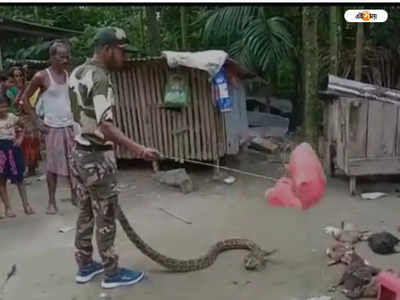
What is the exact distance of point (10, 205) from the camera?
235 inches

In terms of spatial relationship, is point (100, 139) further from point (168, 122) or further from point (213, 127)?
point (168, 122)

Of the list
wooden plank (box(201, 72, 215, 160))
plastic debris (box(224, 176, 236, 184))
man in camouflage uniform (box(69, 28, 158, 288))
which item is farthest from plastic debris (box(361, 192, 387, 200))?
man in camouflage uniform (box(69, 28, 158, 288))

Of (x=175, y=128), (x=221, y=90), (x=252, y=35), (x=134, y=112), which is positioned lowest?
(x=175, y=128)

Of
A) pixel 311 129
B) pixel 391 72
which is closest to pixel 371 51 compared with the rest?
pixel 391 72

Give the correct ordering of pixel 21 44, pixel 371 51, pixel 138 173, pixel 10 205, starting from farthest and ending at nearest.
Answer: pixel 21 44, pixel 371 51, pixel 138 173, pixel 10 205

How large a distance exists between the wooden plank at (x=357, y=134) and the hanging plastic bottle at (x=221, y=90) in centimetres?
160

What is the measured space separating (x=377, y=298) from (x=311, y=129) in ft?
12.4

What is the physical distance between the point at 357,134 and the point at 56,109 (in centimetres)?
314

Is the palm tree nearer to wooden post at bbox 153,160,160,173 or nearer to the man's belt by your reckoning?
wooden post at bbox 153,160,160,173

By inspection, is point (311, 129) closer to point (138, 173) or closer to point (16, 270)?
point (138, 173)

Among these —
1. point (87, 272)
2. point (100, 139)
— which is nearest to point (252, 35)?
point (100, 139)

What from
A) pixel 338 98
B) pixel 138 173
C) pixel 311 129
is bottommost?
pixel 138 173

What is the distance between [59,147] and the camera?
5.34 metres

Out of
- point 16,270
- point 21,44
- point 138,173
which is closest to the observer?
point 16,270
